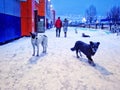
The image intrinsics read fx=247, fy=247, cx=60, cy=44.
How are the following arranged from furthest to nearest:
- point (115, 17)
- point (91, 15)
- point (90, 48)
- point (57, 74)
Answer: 1. point (91, 15)
2. point (115, 17)
3. point (90, 48)
4. point (57, 74)

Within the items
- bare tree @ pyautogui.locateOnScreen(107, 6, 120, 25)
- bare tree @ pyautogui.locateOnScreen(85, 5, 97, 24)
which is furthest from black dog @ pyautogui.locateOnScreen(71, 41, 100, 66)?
bare tree @ pyautogui.locateOnScreen(85, 5, 97, 24)

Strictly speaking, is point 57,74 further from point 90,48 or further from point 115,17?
point 115,17

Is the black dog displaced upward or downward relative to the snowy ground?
upward

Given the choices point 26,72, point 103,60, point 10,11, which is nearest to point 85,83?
point 26,72

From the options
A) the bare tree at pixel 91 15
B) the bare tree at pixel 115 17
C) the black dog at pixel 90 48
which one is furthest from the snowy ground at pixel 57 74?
the bare tree at pixel 91 15

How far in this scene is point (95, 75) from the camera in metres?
7.11

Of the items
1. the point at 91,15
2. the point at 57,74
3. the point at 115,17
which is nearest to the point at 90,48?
the point at 57,74

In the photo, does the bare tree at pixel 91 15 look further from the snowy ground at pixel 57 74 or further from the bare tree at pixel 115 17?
the snowy ground at pixel 57 74

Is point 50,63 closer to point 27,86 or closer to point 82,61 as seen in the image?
point 82,61

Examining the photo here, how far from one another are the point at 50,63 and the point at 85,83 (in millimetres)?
2751

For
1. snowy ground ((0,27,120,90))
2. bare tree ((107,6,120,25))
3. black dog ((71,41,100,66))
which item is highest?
bare tree ((107,6,120,25))

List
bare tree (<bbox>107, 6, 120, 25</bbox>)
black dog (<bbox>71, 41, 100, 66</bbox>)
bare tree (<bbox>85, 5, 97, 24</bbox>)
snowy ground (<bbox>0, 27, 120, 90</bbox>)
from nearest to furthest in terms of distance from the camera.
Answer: snowy ground (<bbox>0, 27, 120, 90</bbox>)
black dog (<bbox>71, 41, 100, 66</bbox>)
bare tree (<bbox>107, 6, 120, 25</bbox>)
bare tree (<bbox>85, 5, 97, 24</bbox>)

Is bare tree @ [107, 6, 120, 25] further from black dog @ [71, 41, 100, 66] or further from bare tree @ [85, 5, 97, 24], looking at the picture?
black dog @ [71, 41, 100, 66]

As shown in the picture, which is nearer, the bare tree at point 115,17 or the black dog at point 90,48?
the black dog at point 90,48
